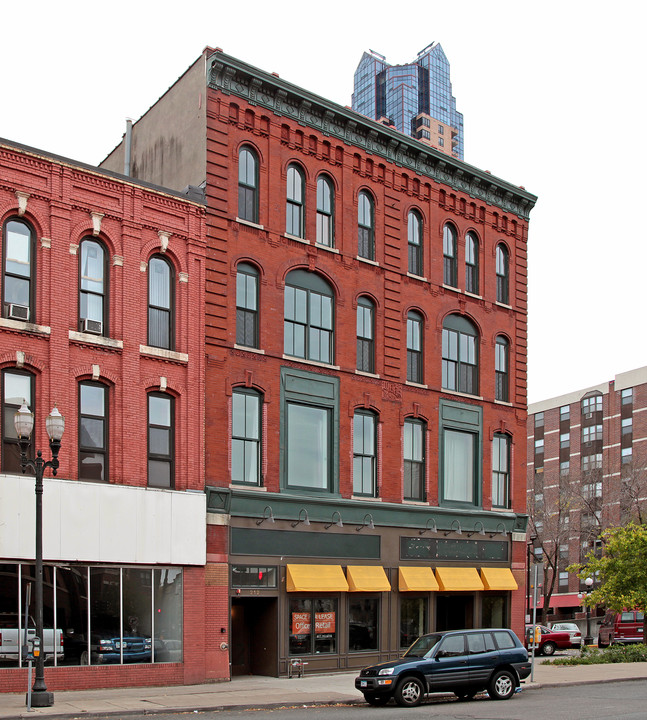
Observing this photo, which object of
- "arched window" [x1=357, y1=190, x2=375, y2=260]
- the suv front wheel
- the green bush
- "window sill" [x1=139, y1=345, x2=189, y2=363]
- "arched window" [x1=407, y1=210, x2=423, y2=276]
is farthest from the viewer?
the green bush

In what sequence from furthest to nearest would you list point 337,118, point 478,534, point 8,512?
A: point 478,534 → point 337,118 → point 8,512

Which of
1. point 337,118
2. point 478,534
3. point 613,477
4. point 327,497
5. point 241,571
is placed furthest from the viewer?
point 613,477

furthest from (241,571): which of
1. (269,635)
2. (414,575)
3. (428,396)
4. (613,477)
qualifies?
(613,477)

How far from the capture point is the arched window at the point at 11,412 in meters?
22.9

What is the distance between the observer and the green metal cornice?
2867cm

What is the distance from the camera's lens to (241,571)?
26969 mm

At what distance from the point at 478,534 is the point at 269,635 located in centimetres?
934

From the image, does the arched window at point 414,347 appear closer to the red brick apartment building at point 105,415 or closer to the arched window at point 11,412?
the red brick apartment building at point 105,415

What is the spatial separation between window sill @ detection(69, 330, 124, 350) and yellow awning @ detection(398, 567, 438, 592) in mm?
11892

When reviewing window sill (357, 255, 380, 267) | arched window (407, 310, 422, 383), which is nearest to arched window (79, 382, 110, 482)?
window sill (357, 255, 380, 267)

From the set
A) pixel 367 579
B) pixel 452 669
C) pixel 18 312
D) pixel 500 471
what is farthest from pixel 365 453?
pixel 18 312

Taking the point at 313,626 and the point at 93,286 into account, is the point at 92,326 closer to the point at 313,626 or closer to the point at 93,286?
the point at 93,286

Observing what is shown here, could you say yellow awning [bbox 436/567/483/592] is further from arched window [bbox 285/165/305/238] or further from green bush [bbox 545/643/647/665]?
arched window [bbox 285/165/305/238]

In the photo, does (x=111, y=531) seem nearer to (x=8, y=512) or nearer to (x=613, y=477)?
(x=8, y=512)
